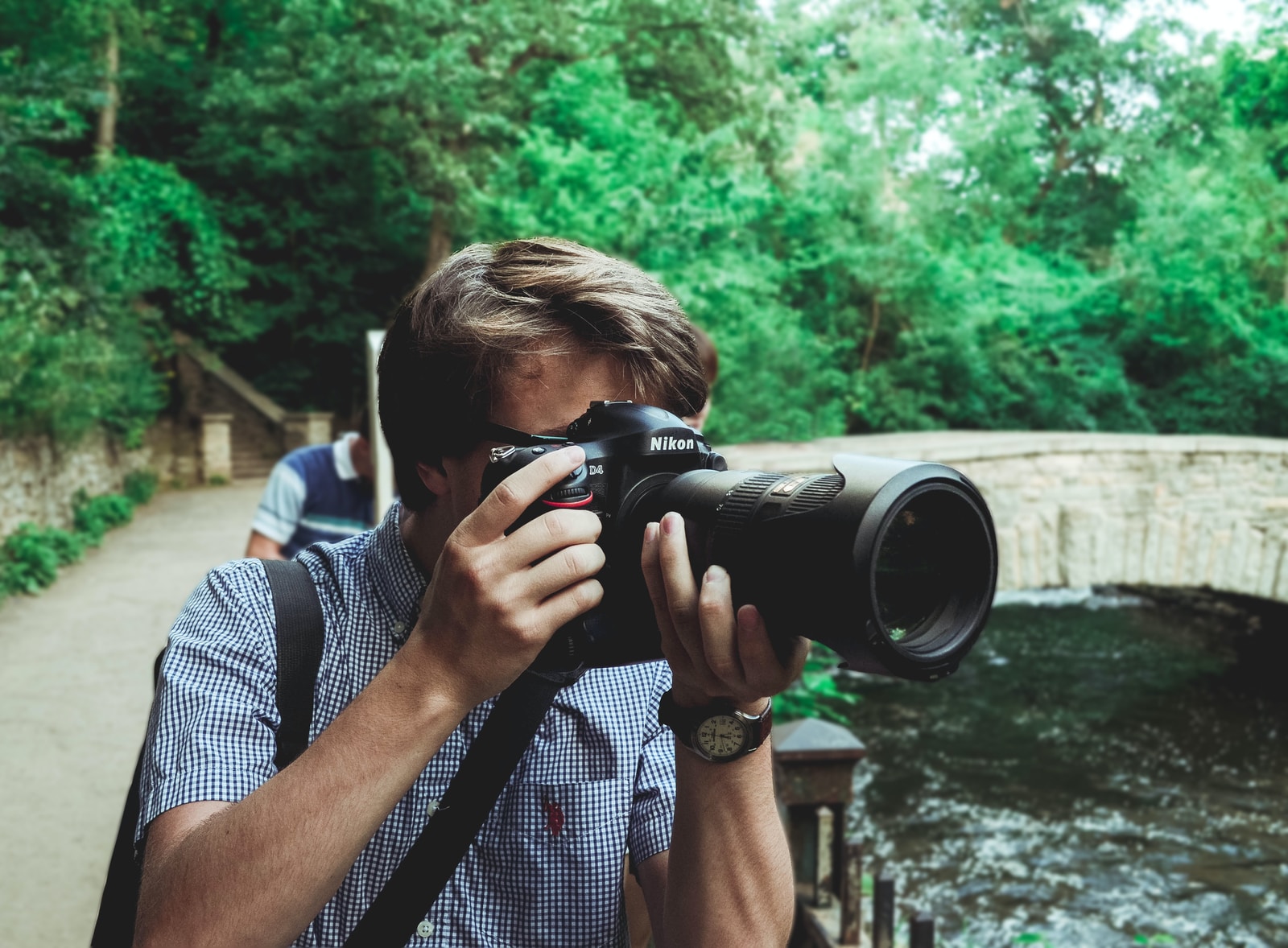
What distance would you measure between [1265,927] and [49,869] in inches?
245

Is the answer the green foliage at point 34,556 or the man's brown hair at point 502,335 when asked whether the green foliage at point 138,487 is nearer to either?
the green foliage at point 34,556

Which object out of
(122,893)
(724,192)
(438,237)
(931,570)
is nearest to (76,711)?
(122,893)

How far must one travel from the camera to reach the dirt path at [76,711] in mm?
3877

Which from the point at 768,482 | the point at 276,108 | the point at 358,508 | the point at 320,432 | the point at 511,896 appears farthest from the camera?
the point at 320,432

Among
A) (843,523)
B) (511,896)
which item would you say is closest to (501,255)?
(843,523)

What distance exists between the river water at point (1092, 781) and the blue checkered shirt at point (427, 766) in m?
5.25

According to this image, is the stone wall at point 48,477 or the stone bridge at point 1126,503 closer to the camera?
the stone bridge at point 1126,503

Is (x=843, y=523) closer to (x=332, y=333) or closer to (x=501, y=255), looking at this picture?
(x=501, y=255)

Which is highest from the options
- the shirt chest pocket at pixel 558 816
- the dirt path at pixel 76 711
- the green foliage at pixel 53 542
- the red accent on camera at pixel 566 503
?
the red accent on camera at pixel 566 503

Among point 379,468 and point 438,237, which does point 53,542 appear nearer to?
point 438,237

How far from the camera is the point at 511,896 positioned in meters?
1.02

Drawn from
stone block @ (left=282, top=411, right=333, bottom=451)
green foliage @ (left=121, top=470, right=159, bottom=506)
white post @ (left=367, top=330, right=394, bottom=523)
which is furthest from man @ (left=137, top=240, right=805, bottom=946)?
stone block @ (left=282, top=411, right=333, bottom=451)

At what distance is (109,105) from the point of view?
14.8 m

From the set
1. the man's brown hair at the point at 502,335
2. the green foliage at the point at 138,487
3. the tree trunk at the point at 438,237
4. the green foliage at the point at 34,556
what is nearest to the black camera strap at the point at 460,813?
the man's brown hair at the point at 502,335
